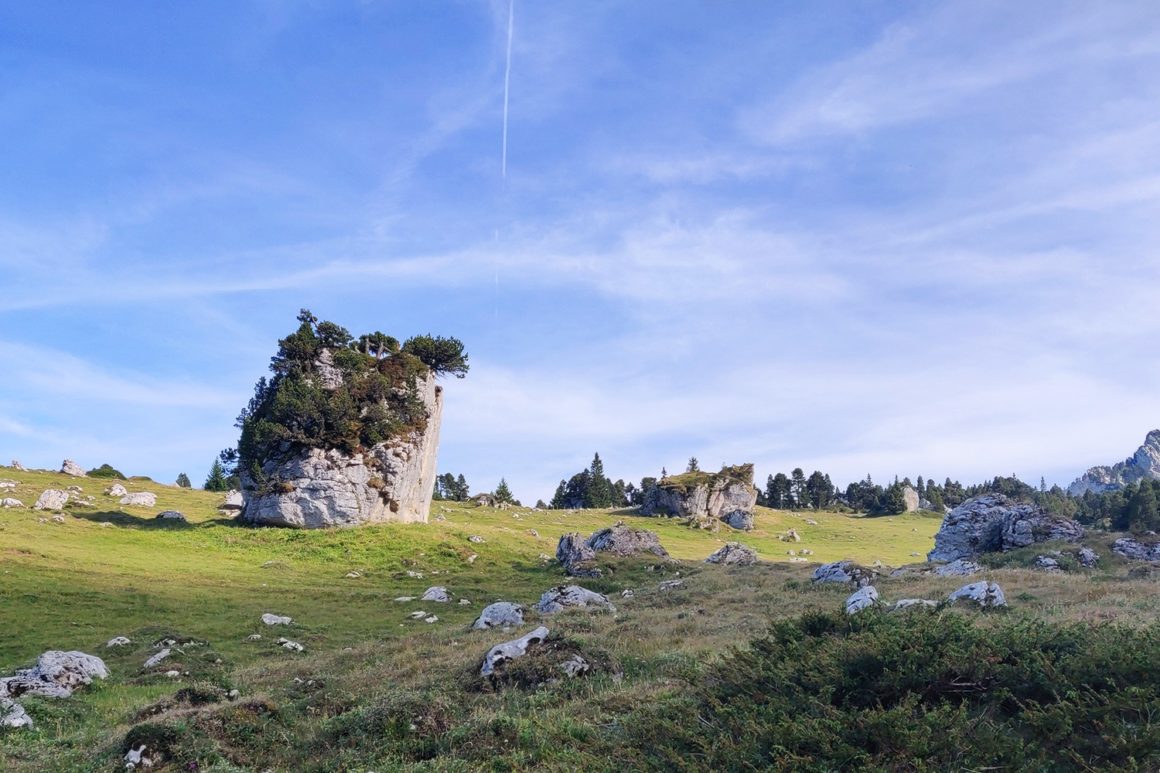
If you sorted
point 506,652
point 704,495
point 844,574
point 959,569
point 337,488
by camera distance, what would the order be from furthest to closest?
point 704,495 < point 337,488 < point 959,569 < point 844,574 < point 506,652

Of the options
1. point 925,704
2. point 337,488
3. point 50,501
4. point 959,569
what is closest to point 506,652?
point 925,704

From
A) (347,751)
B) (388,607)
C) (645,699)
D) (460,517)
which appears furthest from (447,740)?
(460,517)

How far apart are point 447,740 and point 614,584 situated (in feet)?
112

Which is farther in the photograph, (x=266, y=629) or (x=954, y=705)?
(x=266, y=629)

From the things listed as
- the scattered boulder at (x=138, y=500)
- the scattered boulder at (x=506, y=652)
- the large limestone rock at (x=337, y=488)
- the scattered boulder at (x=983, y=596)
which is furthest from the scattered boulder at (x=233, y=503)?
the scattered boulder at (x=983, y=596)

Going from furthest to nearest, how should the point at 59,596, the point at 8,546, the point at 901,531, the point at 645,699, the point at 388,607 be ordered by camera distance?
the point at 901,531 < the point at 8,546 < the point at 388,607 < the point at 59,596 < the point at 645,699

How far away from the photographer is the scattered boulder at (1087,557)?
42200 mm

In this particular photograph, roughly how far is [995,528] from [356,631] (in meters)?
47.1

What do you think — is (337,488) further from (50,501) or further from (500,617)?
(500,617)

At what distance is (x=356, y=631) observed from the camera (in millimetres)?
32281

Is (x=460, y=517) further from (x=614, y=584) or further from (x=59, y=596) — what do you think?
(x=59, y=596)

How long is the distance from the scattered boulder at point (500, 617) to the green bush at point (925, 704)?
1669cm

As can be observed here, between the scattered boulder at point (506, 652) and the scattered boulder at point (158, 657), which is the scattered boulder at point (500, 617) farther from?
the scattered boulder at point (506, 652)

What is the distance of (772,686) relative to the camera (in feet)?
37.6
